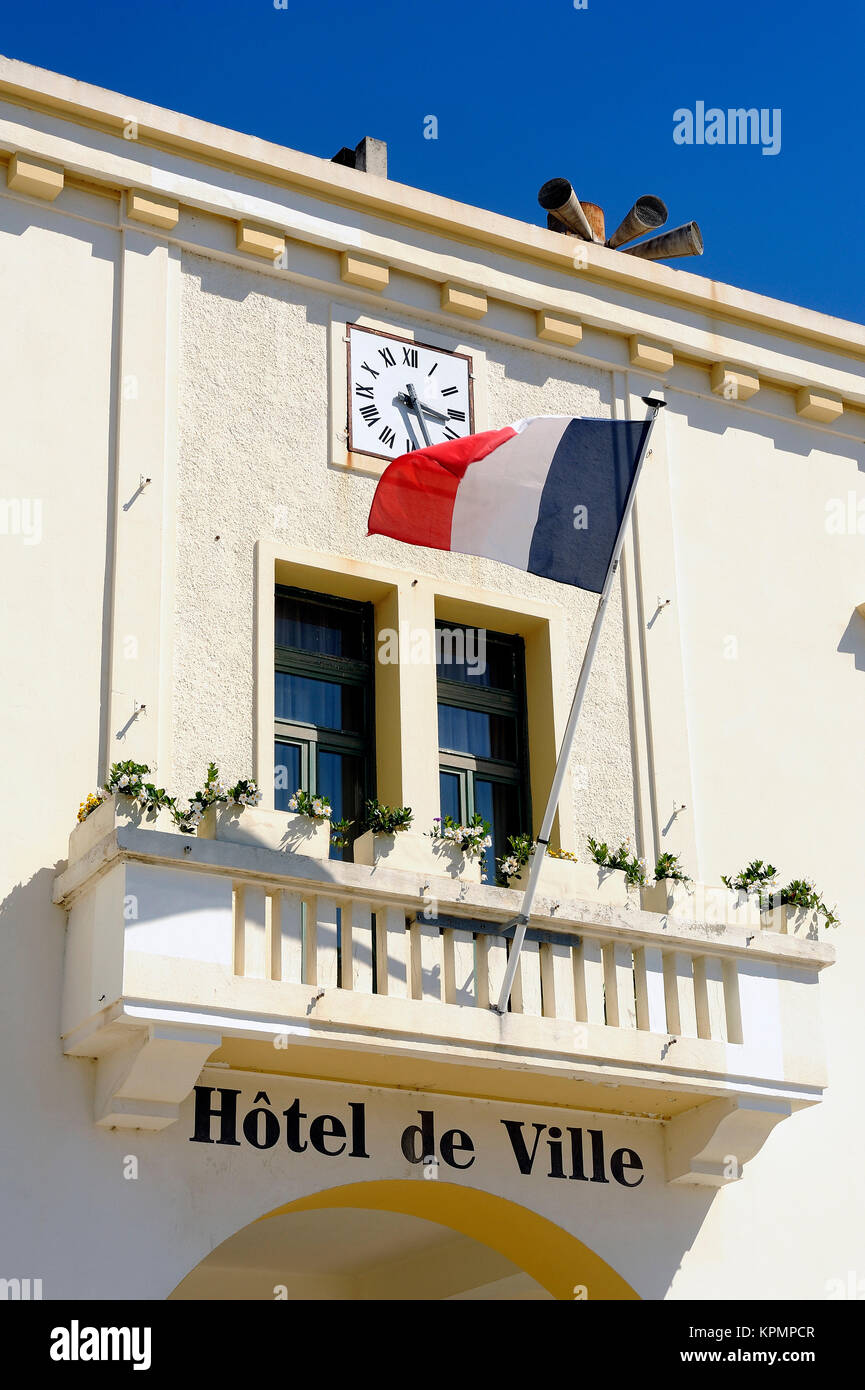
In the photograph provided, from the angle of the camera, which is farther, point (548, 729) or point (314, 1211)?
point (314, 1211)

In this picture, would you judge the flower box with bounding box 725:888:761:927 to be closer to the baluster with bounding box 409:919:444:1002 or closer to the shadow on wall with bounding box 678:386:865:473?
the baluster with bounding box 409:919:444:1002

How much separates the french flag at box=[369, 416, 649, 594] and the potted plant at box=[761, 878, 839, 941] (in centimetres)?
264

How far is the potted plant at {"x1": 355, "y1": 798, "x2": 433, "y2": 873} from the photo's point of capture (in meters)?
11.7

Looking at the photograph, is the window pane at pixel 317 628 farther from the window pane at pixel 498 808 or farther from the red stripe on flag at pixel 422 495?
the red stripe on flag at pixel 422 495

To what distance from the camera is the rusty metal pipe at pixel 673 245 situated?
15812 millimetres

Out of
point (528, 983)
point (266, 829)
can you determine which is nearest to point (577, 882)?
point (528, 983)

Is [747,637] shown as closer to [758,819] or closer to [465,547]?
[758,819]

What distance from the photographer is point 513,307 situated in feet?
49.2

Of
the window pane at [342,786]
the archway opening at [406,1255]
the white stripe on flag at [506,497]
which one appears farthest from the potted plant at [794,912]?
the white stripe on flag at [506,497]

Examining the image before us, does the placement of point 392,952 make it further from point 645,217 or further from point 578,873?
point 645,217

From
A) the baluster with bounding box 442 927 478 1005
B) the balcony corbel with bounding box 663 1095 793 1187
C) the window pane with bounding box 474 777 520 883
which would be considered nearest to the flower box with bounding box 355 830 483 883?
the baluster with bounding box 442 927 478 1005

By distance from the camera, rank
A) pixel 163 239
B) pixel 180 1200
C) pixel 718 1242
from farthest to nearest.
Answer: pixel 163 239
pixel 718 1242
pixel 180 1200

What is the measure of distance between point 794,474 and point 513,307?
279 cm

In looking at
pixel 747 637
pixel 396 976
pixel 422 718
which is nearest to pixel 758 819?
pixel 747 637
